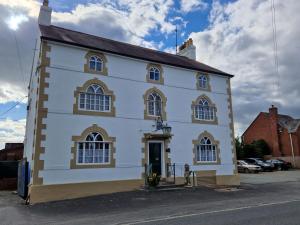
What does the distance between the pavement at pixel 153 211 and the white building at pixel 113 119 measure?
1546 mm

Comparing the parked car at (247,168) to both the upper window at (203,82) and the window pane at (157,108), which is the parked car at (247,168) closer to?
the upper window at (203,82)

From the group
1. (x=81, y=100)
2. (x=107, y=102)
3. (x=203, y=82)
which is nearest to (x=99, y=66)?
(x=107, y=102)

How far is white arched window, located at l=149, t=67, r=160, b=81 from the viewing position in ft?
62.6

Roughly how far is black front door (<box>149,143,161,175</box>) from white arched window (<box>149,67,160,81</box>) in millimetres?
4344

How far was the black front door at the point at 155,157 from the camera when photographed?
17922mm

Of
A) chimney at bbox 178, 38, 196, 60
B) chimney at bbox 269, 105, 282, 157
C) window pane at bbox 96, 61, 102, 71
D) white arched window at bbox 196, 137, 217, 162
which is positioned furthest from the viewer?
chimney at bbox 269, 105, 282, 157

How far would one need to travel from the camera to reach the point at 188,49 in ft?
84.7

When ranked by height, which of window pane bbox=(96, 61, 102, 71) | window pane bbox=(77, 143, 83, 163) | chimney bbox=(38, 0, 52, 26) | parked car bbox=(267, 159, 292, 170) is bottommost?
parked car bbox=(267, 159, 292, 170)

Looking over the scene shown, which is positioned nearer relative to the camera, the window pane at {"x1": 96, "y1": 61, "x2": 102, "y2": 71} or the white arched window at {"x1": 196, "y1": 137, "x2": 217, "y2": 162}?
the window pane at {"x1": 96, "y1": 61, "x2": 102, "y2": 71}

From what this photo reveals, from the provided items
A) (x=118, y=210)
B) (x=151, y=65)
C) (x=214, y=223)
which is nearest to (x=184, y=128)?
(x=151, y=65)

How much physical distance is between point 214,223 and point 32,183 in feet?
30.6

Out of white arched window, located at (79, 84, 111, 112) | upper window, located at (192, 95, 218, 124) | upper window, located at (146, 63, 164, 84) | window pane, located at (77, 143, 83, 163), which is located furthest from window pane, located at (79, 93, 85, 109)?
upper window, located at (192, 95, 218, 124)

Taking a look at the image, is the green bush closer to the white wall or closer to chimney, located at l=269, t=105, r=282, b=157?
the white wall

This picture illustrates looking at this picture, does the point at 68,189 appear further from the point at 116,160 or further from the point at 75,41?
the point at 75,41
